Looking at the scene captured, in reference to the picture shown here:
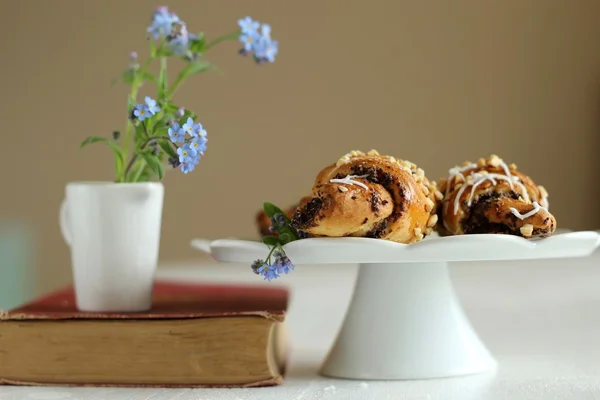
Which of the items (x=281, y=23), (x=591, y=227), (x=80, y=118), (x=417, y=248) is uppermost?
(x=281, y=23)

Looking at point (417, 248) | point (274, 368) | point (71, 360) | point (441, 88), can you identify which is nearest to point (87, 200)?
point (71, 360)

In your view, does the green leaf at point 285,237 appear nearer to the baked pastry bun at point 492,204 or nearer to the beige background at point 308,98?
the baked pastry bun at point 492,204

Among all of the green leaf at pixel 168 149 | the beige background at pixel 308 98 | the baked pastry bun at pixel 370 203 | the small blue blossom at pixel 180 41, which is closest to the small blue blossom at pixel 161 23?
the small blue blossom at pixel 180 41

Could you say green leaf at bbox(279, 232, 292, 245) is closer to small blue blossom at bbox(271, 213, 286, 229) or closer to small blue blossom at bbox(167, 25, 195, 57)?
small blue blossom at bbox(271, 213, 286, 229)

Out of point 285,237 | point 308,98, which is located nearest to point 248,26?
point 285,237

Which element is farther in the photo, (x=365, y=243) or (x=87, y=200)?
(x=87, y=200)

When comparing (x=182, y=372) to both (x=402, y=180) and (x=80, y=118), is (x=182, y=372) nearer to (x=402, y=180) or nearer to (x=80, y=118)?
(x=402, y=180)


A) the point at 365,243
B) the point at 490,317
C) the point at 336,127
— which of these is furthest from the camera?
the point at 336,127
